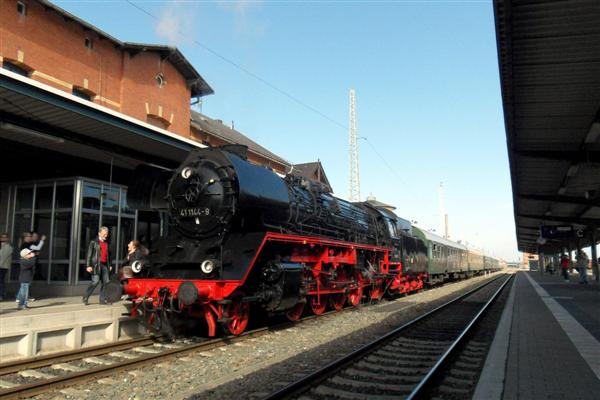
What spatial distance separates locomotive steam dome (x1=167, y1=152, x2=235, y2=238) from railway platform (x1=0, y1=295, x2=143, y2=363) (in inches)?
78.5

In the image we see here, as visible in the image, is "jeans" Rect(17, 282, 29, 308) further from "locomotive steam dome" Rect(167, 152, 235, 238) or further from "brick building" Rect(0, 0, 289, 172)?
"brick building" Rect(0, 0, 289, 172)

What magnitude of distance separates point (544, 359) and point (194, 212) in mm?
6026

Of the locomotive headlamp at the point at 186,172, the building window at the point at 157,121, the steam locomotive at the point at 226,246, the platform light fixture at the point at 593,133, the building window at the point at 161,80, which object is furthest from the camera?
the building window at the point at 161,80

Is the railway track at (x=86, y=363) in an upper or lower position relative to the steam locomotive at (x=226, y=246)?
lower

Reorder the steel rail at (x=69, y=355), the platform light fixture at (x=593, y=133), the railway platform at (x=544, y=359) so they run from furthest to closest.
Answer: the platform light fixture at (x=593, y=133) < the steel rail at (x=69, y=355) < the railway platform at (x=544, y=359)

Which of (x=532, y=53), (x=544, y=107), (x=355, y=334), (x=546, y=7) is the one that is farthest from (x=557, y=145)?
(x=355, y=334)

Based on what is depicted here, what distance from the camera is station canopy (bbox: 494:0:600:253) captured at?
744 centimetres

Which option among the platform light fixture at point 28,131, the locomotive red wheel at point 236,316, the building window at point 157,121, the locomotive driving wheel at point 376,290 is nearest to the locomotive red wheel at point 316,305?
the locomotive red wheel at point 236,316

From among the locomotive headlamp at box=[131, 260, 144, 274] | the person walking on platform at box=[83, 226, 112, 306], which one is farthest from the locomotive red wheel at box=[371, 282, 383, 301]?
the locomotive headlamp at box=[131, 260, 144, 274]

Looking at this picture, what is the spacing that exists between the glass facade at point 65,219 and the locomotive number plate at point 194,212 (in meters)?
5.37

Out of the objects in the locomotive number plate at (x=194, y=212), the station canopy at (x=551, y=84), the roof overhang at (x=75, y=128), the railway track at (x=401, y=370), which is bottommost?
the railway track at (x=401, y=370)

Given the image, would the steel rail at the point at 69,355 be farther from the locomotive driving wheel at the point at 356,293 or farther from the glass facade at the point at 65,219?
the locomotive driving wheel at the point at 356,293

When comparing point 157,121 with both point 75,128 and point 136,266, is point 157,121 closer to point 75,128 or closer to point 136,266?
point 75,128

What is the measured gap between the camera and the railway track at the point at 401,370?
17.1 feet
